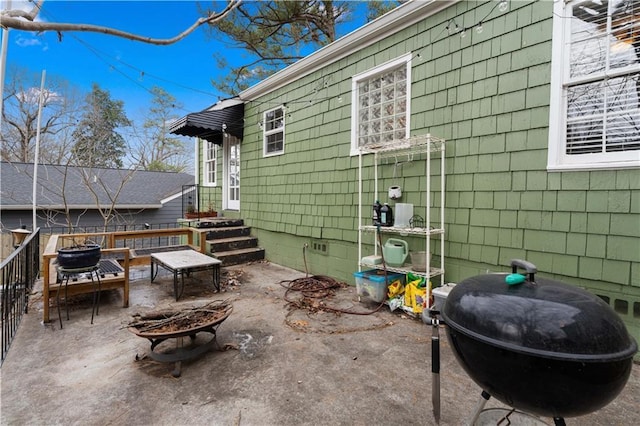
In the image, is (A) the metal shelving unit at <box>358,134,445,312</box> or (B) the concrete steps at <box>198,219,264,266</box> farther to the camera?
(B) the concrete steps at <box>198,219,264,266</box>

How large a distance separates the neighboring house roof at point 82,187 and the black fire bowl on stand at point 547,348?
10413mm

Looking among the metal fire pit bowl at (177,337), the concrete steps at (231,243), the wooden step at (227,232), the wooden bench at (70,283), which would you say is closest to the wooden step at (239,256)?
the concrete steps at (231,243)

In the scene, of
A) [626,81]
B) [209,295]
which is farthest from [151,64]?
[626,81]

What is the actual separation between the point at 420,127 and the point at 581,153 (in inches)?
67.4

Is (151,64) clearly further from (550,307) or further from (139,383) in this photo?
(550,307)

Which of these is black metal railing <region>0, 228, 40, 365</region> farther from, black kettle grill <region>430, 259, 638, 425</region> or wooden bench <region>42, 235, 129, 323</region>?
black kettle grill <region>430, 259, 638, 425</region>

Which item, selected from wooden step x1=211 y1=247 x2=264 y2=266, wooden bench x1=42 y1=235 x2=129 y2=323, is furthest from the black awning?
wooden bench x1=42 y1=235 x2=129 y2=323

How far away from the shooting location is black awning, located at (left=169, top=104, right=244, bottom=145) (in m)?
6.93

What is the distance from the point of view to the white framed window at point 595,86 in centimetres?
269

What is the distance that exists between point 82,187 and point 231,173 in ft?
25.5

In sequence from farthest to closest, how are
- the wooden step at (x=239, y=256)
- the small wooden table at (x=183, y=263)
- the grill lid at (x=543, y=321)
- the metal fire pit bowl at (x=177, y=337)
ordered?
1. the wooden step at (x=239, y=256)
2. the small wooden table at (x=183, y=263)
3. the metal fire pit bowl at (x=177, y=337)
4. the grill lid at (x=543, y=321)

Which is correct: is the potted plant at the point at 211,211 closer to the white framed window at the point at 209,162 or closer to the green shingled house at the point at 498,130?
the white framed window at the point at 209,162

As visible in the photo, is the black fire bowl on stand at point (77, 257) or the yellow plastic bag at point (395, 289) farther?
the yellow plastic bag at point (395, 289)

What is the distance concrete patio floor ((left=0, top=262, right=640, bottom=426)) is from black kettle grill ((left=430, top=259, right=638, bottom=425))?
96 millimetres
